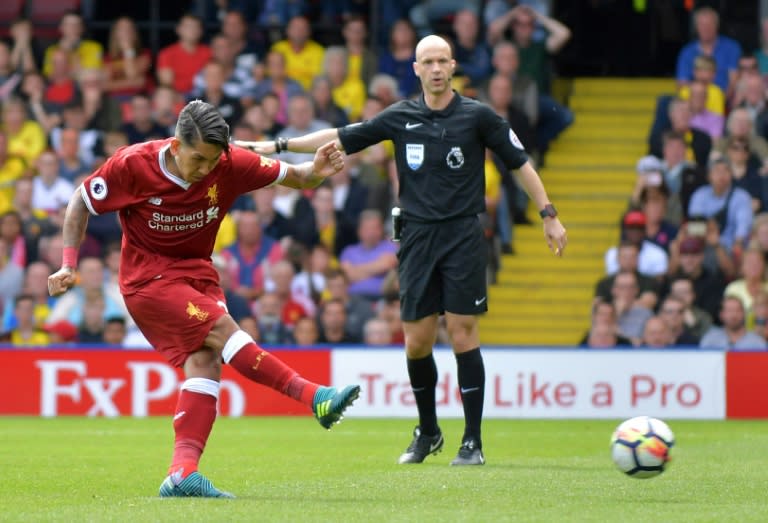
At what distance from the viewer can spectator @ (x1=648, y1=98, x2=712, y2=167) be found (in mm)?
17797

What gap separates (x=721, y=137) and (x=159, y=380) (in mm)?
6608

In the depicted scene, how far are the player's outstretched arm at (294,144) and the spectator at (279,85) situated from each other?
8.97 meters

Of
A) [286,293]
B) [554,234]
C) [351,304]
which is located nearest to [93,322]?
[286,293]

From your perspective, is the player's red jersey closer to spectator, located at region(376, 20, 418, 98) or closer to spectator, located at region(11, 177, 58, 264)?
spectator, located at region(11, 177, 58, 264)

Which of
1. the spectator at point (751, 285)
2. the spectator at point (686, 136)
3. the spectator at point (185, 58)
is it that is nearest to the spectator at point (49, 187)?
the spectator at point (185, 58)

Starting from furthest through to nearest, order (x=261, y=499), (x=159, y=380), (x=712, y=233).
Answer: (x=712, y=233) → (x=159, y=380) → (x=261, y=499)

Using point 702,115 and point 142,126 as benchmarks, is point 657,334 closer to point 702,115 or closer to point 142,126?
point 702,115

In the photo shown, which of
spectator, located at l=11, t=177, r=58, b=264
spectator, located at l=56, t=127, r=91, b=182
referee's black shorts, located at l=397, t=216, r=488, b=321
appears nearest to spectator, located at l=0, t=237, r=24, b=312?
spectator, located at l=11, t=177, r=58, b=264

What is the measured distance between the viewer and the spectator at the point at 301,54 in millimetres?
19453

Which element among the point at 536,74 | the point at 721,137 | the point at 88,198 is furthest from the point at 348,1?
the point at 88,198

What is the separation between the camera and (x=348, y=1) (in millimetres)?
21094

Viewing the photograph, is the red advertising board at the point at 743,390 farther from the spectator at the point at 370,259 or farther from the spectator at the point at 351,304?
the spectator at the point at 370,259

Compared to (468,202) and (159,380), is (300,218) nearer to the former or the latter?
(159,380)

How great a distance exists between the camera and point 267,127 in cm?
1867
